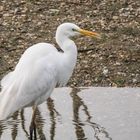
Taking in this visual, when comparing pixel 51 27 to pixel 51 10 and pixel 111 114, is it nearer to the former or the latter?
pixel 51 10

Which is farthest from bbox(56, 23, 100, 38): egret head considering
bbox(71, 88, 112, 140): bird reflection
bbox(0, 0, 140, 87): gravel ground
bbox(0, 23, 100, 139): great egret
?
bbox(0, 0, 140, 87): gravel ground

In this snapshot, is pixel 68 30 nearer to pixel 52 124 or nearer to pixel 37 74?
pixel 37 74

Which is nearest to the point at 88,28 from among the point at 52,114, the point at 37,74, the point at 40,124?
the point at 52,114

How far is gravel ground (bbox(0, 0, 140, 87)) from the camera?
7.80 metres

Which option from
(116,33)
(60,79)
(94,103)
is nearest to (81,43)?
(116,33)

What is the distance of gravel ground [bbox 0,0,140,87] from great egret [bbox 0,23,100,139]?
1.67m

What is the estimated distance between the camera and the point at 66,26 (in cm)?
589

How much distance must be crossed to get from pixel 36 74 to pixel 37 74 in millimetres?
11

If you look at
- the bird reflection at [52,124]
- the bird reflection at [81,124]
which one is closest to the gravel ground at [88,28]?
the bird reflection at [81,124]

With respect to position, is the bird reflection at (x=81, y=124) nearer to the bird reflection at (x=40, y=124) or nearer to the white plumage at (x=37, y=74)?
the bird reflection at (x=40, y=124)

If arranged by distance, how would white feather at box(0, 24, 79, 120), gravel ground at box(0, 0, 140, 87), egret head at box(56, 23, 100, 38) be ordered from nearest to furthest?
white feather at box(0, 24, 79, 120), egret head at box(56, 23, 100, 38), gravel ground at box(0, 0, 140, 87)

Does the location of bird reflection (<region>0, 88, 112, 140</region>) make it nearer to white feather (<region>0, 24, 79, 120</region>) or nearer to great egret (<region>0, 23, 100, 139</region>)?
great egret (<region>0, 23, 100, 139</region>)

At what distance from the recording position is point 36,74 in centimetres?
576

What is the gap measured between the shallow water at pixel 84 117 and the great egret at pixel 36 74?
1.04ft
